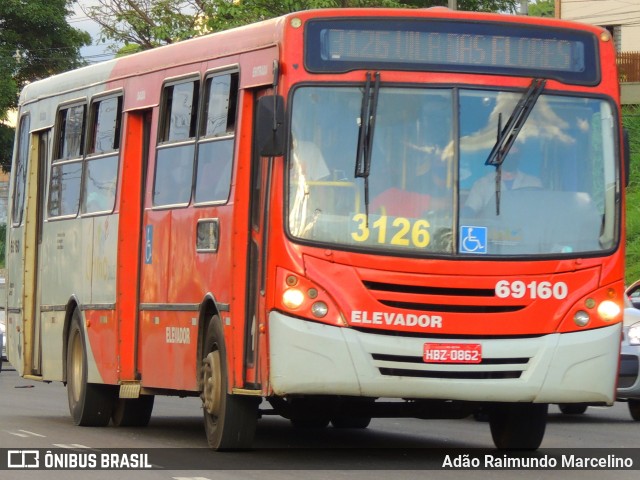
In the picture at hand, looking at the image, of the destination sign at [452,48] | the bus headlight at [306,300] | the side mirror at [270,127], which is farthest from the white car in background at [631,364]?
the side mirror at [270,127]

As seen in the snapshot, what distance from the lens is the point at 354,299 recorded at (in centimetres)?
1160

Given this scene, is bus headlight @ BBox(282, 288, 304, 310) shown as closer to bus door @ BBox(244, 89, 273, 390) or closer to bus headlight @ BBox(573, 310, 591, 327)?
bus door @ BBox(244, 89, 273, 390)

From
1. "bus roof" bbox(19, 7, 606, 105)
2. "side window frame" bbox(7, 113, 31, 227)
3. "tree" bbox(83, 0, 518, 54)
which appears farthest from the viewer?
"tree" bbox(83, 0, 518, 54)

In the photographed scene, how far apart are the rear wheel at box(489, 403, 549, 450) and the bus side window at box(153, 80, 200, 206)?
305 cm

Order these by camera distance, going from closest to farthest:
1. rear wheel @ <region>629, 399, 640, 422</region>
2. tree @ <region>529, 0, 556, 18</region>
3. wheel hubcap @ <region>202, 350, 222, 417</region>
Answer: wheel hubcap @ <region>202, 350, 222, 417</region>
rear wheel @ <region>629, 399, 640, 422</region>
tree @ <region>529, 0, 556, 18</region>

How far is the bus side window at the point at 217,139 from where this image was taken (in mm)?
12906

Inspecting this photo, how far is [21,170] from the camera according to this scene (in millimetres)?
19156

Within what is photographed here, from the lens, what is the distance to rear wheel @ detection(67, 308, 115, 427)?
54.2ft

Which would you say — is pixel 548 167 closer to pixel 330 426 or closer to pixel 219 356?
pixel 219 356

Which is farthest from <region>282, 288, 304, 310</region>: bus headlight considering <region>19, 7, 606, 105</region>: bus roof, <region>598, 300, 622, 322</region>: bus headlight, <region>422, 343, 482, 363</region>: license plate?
<region>598, 300, 622, 322</region>: bus headlight

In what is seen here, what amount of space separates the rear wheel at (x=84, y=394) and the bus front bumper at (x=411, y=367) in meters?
5.20

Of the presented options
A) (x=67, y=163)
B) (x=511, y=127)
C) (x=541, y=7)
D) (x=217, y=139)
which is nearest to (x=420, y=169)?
(x=511, y=127)

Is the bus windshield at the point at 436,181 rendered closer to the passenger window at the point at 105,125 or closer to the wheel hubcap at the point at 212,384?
the wheel hubcap at the point at 212,384

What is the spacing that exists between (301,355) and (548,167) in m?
2.24
